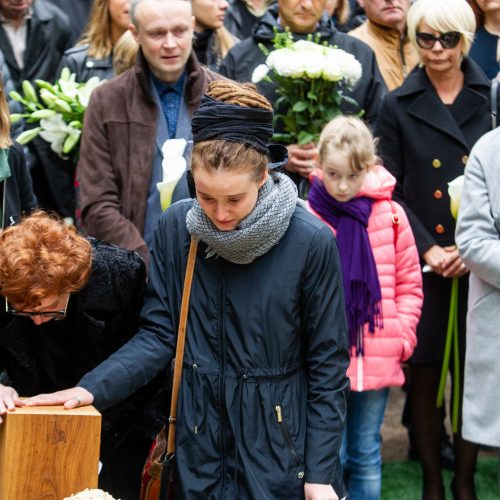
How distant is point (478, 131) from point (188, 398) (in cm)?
234

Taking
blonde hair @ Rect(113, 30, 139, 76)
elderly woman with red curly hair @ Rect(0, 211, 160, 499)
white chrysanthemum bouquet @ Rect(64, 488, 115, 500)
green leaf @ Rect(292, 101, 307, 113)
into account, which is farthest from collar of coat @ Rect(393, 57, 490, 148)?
white chrysanthemum bouquet @ Rect(64, 488, 115, 500)

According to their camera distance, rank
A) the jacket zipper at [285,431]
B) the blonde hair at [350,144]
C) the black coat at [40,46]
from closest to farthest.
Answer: the jacket zipper at [285,431], the blonde hair at [350,144], the black coat at [40,46]

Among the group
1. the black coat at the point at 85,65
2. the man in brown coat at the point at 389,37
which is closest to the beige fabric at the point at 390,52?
the man in brown coat at the point at 389,37

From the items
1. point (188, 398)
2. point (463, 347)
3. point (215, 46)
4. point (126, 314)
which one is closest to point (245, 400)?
point (188, 398)

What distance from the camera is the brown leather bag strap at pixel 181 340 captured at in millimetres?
3385

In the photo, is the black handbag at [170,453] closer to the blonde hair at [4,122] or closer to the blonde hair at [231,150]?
the blonde hair at [231,150]

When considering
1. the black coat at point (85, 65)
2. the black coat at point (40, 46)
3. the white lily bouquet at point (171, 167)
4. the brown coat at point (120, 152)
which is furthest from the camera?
the black coat at point (40, 46)

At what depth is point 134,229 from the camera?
190 inches

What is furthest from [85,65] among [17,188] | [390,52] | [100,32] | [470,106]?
[470,106]

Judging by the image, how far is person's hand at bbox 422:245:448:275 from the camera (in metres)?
4.96

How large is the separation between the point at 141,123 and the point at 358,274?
1.23m

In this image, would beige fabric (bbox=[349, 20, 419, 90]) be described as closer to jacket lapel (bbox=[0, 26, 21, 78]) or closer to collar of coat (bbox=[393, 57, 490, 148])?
collar of coat (bbox=[393, 57, 490, 148])

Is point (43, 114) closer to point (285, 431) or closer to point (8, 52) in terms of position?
point (8, 52)

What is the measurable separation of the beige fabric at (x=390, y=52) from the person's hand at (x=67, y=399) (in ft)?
10.8
